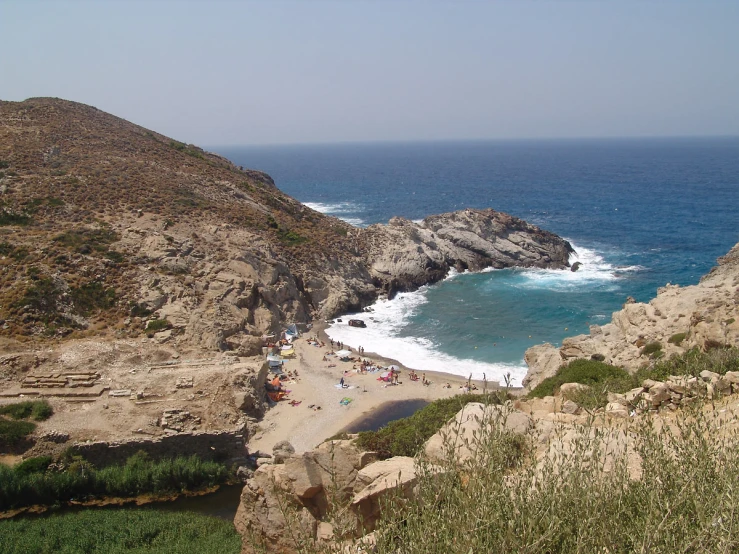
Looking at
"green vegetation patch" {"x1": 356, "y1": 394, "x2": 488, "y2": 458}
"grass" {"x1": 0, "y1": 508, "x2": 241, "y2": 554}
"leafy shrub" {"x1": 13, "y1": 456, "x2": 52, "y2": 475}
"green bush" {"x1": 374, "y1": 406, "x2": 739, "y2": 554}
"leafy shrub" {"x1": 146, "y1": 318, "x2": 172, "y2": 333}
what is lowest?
"grass" {"x1": 0, "y1": 508, "x2": 241, "y2": 554}

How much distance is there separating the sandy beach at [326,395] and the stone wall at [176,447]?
153 cm

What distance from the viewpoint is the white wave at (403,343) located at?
31.8 m

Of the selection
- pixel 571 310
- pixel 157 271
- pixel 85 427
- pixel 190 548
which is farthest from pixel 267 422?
pixel 571 310

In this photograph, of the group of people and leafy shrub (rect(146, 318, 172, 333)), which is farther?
the group of people

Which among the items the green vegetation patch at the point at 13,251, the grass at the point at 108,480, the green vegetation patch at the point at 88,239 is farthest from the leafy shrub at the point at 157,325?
the grass at the point at 108,480

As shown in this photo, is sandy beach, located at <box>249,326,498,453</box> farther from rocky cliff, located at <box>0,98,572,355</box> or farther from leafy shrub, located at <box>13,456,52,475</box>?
leafy shrub, located at <box>13,456,52,475</box>

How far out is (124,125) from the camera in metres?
62.4

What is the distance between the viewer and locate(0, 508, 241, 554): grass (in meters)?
16.0

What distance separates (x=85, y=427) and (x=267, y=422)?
26.3ft

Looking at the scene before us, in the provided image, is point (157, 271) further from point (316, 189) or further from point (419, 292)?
point (316, 189)

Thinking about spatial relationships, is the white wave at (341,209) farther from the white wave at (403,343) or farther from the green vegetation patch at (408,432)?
the green vegetation patch at (408,432)

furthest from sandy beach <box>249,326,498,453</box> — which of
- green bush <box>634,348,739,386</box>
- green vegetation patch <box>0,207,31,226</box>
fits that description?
green vegetation patch <box>0,207,31,226</box>

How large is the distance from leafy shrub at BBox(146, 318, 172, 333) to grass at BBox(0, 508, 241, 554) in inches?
475

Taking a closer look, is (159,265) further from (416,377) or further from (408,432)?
(408,432)
